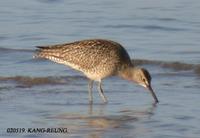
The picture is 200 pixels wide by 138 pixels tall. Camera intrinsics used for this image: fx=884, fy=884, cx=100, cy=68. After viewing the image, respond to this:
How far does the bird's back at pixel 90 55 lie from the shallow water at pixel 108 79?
1.39 feet

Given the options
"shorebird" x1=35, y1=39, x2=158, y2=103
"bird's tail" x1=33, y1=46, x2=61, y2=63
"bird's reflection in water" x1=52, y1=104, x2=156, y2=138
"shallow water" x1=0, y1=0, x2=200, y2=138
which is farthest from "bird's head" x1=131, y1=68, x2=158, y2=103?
"bird's tail" x1=33, y1=46, x2=61, y2=63

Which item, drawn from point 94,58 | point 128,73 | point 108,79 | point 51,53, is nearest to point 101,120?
point 94,58

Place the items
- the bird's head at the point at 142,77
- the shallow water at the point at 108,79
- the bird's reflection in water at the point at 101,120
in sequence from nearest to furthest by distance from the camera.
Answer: the bird's reflection in water at the point at 101,120 → the shallow water at the point at 108,79 → the bird's head at the point at 142,77

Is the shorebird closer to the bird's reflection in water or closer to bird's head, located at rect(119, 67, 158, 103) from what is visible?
bird's head, located at rect(119, 67, 158, 103)

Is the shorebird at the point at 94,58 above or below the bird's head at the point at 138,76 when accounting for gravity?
above

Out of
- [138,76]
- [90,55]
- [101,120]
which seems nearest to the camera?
[101,120]

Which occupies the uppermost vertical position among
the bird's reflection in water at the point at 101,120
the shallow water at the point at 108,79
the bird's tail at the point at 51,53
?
the bird's tail at the point at 51,53

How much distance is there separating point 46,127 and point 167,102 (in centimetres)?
228

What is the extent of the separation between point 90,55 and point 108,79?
146 cm

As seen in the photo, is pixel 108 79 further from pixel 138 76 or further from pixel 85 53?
pixel 85 53

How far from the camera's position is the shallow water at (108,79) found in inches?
455

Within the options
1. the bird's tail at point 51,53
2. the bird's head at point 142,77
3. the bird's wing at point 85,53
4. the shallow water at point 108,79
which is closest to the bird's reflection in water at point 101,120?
the shallow water at point 108,79

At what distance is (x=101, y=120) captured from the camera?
11828 mm

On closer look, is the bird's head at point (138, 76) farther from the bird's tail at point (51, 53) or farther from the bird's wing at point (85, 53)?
the bird's tail at point (51, 53)
